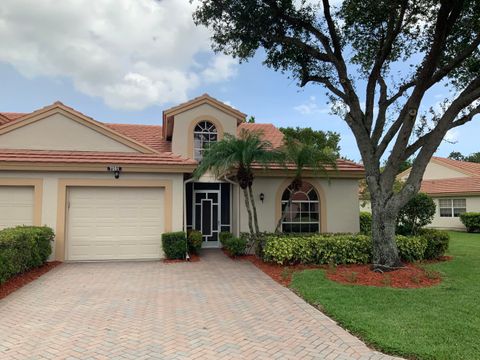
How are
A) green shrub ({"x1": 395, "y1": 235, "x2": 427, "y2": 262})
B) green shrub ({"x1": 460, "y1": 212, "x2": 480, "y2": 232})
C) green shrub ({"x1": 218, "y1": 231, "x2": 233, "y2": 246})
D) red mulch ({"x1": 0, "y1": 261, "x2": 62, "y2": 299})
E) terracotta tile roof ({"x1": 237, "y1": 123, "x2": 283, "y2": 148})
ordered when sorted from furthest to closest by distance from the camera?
green shrub ({"x1": 460, "y1": 212, "x2": 480, "y2": 232})
terracotta tile roof ({"x1": 237, "y1": 123, "x2": 283, "y2": 148})
green shrub ({"x1": 218, "y1": 231, "x2": 233, "y2": 246})
green shrub ({"x1": 395, "y1": 235, "x2": 427, "y2": 262})
red mulch ({"x1": 0, "y1": 261, "x2": 62, "y2": 299})

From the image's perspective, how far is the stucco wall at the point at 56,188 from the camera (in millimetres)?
11914

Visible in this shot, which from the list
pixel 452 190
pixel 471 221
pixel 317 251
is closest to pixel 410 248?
pixel 317 251

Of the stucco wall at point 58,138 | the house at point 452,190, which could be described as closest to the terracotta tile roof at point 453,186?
the house at point 452,190

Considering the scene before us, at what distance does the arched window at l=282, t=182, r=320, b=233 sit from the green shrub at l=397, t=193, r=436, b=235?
312cm

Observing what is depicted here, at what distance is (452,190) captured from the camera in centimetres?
2775

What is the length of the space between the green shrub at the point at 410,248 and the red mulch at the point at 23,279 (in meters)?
10.3

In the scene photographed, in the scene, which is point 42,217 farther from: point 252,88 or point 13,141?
point 252,88

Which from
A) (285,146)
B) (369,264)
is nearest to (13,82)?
(285,146)

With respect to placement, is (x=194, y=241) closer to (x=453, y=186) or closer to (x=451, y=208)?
(x=451, y=208)

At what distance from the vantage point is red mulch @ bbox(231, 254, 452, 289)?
8.88 meters

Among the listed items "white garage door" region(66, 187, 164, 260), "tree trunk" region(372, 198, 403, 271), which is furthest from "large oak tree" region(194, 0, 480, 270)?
"white garage door" region(66, 187, 164, 260)

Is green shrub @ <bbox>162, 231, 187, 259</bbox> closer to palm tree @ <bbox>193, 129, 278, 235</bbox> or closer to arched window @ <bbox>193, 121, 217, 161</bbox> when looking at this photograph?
palm tree @ <bbox>193, 129, 278, 235</bbox>

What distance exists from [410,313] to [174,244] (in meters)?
7.54

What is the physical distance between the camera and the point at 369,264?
11375mm
